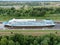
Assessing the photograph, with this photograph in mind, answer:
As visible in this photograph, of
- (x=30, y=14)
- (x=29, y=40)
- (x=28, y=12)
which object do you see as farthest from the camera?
(x=28, y=12)

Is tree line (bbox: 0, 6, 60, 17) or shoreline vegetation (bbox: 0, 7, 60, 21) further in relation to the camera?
tree line (bbox: 0, 6, 60, 17)

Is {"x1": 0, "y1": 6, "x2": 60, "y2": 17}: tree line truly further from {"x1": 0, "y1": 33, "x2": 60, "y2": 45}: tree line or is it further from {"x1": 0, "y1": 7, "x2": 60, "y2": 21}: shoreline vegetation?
{"x1": 0, "y1": 33, "x2": 60, "y2": 45}: tree line

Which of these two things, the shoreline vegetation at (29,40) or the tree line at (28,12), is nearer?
the shoreline vegetation at (29,40)

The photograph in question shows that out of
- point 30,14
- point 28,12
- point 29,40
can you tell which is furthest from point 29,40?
point 28,12

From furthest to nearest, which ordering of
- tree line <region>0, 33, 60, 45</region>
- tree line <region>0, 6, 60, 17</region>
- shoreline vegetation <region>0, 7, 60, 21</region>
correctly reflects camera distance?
1. tree line <region>0, 6, 60, 17</region>
2. shoreline vegetation <region>0, 7, 60, 21</region>
3. tree line <region>0, 33, 60, 45</region>

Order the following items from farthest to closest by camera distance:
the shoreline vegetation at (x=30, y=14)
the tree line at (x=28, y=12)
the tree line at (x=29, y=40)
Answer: the tree line at (x=28, y=12) → the shoreline vegetation at (x=30, y=14) → the tree line at (x=29, y=40)

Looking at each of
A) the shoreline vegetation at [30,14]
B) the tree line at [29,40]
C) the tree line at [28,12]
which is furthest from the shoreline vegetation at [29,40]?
the tree line at [28,12]

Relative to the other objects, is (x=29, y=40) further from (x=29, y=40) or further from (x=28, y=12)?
(x=28, y=12)

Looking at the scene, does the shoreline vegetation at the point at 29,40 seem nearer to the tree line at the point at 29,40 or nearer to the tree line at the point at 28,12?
the tree line at the point at 29,40

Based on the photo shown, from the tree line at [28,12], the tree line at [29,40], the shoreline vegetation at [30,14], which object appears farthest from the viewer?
the tree line at [28,12]

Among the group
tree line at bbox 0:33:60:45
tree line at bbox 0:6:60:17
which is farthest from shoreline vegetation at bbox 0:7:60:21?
tree line at bbox 0:33:60:45

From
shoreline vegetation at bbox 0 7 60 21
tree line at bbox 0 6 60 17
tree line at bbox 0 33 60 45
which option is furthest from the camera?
tree line at bbox 0 6 60 17

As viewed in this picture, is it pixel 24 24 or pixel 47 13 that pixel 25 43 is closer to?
pixel 24 24
